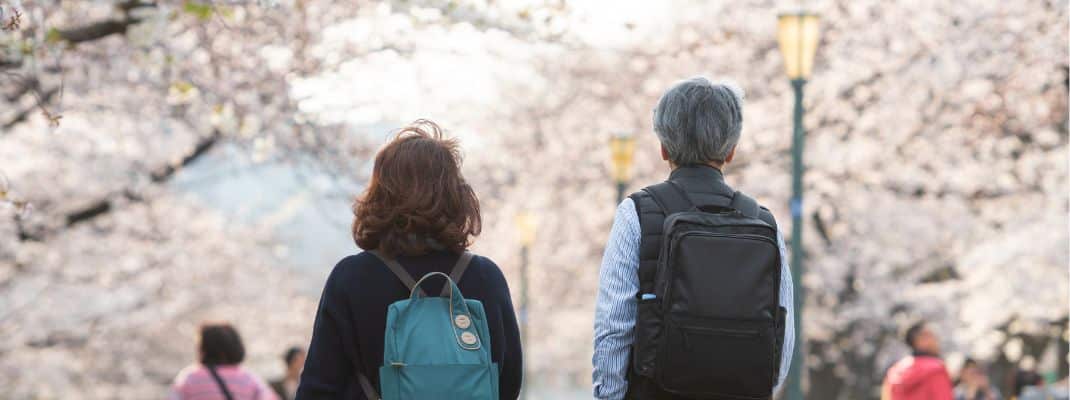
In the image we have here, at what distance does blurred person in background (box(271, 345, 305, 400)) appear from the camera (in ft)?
28.6

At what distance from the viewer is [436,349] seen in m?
3.37

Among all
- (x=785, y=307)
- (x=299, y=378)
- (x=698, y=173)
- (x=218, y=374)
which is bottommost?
(x=218, y=374)

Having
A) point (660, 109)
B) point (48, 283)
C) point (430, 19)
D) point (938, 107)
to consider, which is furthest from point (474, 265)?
point (938, 107)

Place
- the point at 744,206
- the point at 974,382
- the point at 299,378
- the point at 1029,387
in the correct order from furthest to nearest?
1. the point at 1029,387
2. the point at 974,382
3. the point at 299,378
4. the point at 744,206

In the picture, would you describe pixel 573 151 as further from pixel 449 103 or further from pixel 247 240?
pixel 247 240

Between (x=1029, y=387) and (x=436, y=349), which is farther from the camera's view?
(x=1029, y=387)

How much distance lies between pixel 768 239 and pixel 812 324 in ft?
49.1

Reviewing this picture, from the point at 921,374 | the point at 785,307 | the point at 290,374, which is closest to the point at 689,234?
the point at 785,307

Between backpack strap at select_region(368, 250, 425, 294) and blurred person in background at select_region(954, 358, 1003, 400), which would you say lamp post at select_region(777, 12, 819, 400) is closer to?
blurred person in background at select_region(954, 358, 1003, 400)

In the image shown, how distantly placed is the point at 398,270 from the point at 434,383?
299mm

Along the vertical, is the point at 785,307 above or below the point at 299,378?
above

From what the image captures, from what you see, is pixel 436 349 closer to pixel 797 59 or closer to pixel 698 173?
pixel 698 173

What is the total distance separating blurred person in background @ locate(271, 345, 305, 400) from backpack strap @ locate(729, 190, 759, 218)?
547cm

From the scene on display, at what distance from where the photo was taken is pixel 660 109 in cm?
362
